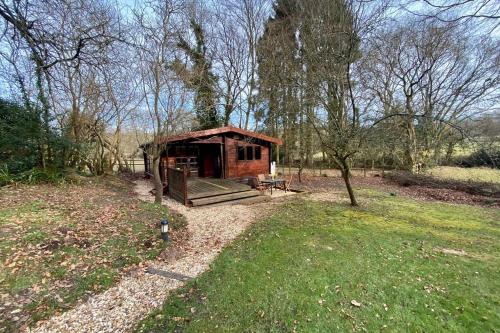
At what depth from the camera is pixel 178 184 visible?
33.5 ft

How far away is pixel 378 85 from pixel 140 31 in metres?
15.1

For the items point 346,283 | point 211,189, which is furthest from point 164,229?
point 211,189

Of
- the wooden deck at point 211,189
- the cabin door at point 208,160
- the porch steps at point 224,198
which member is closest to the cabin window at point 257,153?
the cabin door at point 208,160

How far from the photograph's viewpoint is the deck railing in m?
9.34

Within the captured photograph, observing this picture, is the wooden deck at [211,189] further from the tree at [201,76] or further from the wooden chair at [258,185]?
the tree at [201,76]

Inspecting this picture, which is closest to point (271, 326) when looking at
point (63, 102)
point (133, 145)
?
point (63, 102)

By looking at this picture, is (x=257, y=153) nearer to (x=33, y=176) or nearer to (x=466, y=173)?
(x=33, y=176)

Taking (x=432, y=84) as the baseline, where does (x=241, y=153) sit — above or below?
below

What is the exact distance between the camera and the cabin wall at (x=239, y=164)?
1367 centimetres

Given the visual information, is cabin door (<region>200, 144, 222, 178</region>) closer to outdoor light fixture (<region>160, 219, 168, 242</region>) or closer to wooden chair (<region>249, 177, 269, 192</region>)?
wooden chair (<region>249, 177, 269, 192</region>)

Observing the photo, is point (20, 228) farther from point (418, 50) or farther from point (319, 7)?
point (418, 50)

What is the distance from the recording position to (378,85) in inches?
639

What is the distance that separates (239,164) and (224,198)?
14.6ft

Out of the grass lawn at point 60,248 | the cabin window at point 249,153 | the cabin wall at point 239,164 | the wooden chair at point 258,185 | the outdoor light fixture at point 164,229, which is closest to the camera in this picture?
the grass lawn at point 60,248
